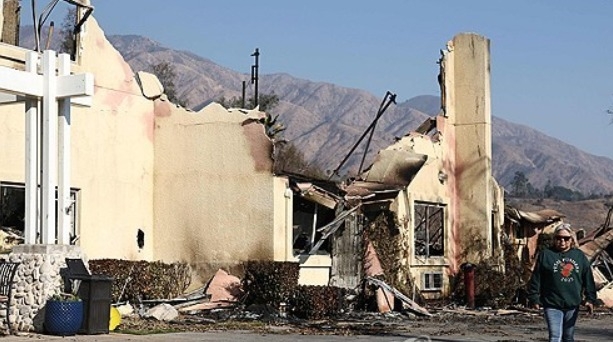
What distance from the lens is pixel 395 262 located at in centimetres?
2625

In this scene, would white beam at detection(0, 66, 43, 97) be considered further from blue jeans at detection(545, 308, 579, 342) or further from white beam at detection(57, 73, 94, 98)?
blue jeans at detection(545, 308, 579, 342)

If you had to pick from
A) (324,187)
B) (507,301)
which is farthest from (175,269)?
(507,301)

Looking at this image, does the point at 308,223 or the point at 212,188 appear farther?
the point at 308,223

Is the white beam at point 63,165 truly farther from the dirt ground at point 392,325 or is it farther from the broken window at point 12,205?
the broken window at point 12,205

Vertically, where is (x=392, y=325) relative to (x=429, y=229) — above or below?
below

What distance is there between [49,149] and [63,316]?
8.94ft

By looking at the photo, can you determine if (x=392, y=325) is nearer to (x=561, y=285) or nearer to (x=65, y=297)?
(x=65, y=297)

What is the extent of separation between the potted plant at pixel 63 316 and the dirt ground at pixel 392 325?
1.27 meters

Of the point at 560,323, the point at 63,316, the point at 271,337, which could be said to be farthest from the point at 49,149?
the point at 560,323

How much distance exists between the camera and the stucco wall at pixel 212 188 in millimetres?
23984

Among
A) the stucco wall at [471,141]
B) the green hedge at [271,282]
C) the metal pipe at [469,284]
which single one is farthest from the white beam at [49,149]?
the stucco wall at [471,141]

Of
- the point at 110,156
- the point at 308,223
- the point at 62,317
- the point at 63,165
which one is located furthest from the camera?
the point at 308,223

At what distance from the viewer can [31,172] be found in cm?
1747

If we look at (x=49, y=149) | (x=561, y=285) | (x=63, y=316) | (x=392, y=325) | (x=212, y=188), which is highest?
(x=49, y=149)
